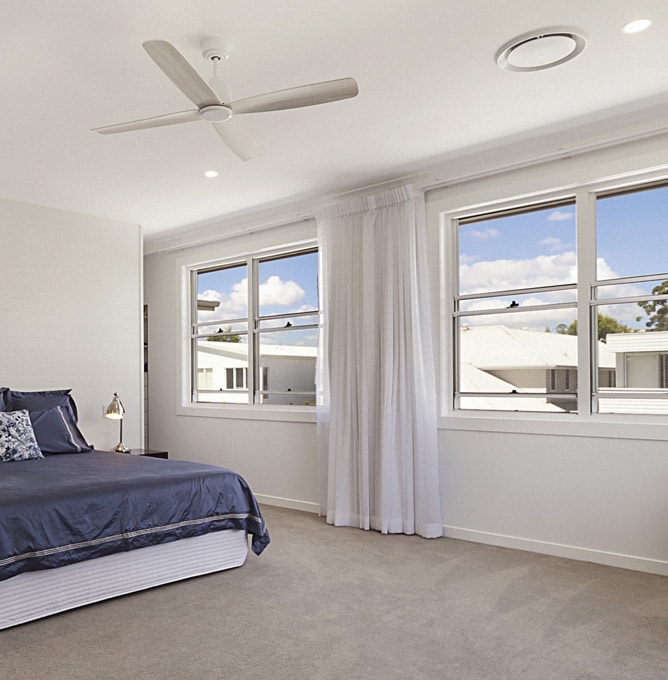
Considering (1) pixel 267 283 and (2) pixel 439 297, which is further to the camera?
(1) pixel 267 283

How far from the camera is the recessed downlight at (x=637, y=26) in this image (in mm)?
2680

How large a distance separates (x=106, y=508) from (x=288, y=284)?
300 cm

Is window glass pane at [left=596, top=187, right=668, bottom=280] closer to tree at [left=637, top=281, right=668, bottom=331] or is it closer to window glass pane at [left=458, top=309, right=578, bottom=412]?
tree at [left=637, top=281, right=668, bottom=331]

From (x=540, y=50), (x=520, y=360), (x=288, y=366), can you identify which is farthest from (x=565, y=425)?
(x=288, y=366)

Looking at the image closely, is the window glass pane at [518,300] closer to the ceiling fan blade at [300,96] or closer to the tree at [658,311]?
the tree at [658,311]

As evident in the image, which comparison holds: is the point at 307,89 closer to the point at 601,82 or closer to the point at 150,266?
the point at 601,82

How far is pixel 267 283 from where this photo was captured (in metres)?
5.91

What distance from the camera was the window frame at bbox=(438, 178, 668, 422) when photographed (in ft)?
12.4

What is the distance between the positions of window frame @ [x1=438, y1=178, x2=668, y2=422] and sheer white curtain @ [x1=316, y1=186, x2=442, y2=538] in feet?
0.52

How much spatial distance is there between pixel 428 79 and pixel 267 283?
303 cm

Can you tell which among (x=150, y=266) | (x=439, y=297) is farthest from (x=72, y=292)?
(x=439, y=297)

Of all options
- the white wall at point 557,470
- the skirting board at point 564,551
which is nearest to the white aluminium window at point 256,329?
the white wall at point 557,470

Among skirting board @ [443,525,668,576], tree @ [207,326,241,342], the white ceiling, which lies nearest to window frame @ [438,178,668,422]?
the white ceiling

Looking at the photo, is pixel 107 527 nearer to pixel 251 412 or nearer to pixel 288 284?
pixel 251 412
